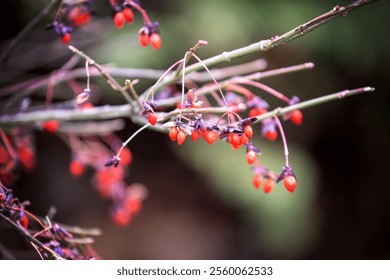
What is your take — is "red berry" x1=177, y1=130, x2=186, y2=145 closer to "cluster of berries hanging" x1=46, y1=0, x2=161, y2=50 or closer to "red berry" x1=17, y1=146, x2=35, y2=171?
"cluster of berries hanging" x1=46, y1=0, x2=161, y2=50

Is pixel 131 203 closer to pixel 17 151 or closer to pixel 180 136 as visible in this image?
pixel 17 151

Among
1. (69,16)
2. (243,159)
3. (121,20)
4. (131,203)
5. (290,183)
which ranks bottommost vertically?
(290,183)

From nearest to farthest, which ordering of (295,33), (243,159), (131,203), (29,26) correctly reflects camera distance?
(295,33)
(29,26)
(131,203)
(243,159)

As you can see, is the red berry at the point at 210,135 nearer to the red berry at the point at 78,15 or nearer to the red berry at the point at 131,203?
the red berry at the point at 78,15

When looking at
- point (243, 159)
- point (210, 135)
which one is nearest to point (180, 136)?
point (210, 135)

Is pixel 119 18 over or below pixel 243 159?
below

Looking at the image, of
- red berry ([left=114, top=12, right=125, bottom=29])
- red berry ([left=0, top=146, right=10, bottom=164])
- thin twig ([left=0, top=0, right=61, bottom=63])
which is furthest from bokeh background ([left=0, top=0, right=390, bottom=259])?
red berry ([left=114, top=12, right=125, bottom=29])
